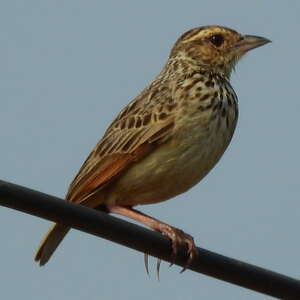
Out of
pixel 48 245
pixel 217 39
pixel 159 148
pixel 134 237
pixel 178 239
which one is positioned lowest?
pixel 48 245

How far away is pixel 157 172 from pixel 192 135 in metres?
0.50

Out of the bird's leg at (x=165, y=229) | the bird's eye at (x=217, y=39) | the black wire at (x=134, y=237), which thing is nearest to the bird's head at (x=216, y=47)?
the bird's eye at (x=217, y=39)

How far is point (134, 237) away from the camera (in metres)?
6.23

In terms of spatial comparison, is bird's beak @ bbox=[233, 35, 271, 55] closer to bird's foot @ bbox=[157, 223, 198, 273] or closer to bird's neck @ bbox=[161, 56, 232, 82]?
bird's neck @ bbox=[161, 56, 232, 82]

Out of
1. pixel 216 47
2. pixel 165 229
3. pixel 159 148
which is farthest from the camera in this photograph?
pixel 216 47

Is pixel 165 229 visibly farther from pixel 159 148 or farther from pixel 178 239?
pixel 159 148

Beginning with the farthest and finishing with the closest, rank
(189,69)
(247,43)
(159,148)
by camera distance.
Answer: (247,43)
(189,69)
(159,148)

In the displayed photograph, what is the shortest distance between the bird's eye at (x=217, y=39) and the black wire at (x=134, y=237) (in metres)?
4.76

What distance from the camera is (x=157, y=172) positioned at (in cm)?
956

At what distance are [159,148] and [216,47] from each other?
1990 mm

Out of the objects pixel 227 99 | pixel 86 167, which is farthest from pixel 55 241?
pixel 227 99

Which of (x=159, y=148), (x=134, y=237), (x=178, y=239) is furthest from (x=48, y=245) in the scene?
(x=134, y=237)

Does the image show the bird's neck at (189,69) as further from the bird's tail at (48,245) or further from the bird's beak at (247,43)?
the bird's tail at (48,245)

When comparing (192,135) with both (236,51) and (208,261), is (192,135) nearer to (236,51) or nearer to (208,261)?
(236,51)
